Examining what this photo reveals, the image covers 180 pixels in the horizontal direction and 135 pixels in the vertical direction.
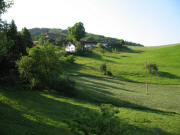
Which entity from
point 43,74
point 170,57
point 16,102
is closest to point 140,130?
point 16,102

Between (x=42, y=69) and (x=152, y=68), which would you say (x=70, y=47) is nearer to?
(x=152, y=68)

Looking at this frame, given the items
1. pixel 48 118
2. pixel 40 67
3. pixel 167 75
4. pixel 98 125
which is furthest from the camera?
pixel 167 75

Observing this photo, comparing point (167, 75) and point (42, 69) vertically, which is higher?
point (42, 69)

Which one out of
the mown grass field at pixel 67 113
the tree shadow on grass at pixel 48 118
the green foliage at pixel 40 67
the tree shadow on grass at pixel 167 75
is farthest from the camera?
the tree shadow on grass at pixel 167 75

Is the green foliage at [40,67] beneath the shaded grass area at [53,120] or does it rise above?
above

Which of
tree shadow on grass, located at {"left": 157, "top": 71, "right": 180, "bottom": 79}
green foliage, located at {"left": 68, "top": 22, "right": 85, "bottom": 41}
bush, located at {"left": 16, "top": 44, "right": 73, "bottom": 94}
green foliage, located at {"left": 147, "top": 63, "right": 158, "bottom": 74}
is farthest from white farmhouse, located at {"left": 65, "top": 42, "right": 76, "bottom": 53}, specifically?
bush, located at {"left": 16, "top": 44, "right": 73, "bottom": 94}

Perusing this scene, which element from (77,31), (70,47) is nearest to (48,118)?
(70,47)

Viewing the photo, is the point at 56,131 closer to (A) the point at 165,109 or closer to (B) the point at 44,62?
(B) the point at 44,62

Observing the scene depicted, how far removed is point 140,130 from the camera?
22.7m

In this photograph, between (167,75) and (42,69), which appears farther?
(167,75)

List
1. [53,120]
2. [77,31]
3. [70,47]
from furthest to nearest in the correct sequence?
[77,31] → [70,47] → [53,120]

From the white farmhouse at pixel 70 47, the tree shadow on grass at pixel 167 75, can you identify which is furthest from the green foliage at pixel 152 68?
the white farmhouse at pixel 70 47

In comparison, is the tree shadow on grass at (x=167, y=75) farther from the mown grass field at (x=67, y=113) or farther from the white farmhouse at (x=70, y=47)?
the white farmhouse at (x=70, y=47)

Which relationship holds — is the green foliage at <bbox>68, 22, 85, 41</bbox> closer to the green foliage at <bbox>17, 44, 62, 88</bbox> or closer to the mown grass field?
the green foliage at <bbox>17, 44, 62, 88</bbox>
